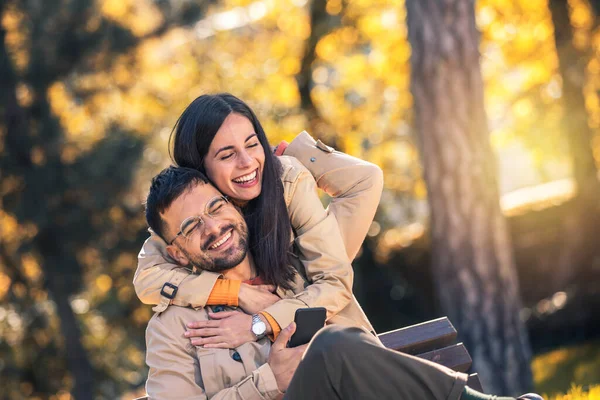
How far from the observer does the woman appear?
358 centimetres

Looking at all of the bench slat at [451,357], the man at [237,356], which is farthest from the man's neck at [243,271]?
the bench slat at [451,357]

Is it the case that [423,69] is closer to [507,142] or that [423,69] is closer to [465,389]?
A: [465,389]

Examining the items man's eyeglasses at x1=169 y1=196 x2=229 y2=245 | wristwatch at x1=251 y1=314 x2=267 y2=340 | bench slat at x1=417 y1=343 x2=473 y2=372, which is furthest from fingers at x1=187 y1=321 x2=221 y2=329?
bench slat at x1=417 y1=343 x2=473 y2=372

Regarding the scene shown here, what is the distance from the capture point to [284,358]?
11.1 ft

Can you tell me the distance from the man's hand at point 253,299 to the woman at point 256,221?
0.10 feet

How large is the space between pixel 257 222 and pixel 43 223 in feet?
28.1

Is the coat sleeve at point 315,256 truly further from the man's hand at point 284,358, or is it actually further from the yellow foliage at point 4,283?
the yellow foliage at point 4,283

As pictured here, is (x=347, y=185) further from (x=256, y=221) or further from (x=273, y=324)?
(x=273, y=324)

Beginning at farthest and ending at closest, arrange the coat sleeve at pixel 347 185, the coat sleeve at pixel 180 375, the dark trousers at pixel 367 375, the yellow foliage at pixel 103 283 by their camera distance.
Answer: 1. the yellow foliage at pixel 103 283
2. the coat sleeve at pixel 347 185
3. the coat sleeve at pixel 180 375
4. the dark trousers at pixel 367 375

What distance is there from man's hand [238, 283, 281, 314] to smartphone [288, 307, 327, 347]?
0.86 feet

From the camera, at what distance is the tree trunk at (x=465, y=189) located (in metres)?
6.89

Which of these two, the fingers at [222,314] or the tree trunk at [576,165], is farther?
the tree trunk at [576,165]

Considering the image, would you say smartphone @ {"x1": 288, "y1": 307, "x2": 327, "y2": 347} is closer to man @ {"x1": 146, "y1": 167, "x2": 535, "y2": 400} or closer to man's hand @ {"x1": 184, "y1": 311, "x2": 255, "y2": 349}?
man @ {"x1": 146, "y1": 167, "x2": 535, "y2": 400}

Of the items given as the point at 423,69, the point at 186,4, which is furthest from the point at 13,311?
the point at 423,69
